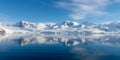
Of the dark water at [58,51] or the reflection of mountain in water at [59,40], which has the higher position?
the reflection of mountain in water at [59,40]

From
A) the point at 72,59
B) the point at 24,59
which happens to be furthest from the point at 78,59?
the point at 24,59

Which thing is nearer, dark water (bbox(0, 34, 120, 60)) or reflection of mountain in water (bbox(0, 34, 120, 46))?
dark water (bbox(0, 34, 120, 60))

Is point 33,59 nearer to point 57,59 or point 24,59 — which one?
point 24,59

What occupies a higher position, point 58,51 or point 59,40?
point 59,40

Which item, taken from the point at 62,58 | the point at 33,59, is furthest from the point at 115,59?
Result: the point at 33,59

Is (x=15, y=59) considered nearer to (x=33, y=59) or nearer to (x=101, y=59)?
(x=33, y=59)

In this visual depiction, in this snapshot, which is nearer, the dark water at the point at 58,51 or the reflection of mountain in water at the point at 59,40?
the dark water at the point at 58,51

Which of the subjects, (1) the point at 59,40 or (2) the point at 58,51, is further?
(1) the point at 59,40

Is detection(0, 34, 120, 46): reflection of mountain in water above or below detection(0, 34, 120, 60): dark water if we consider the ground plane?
above
